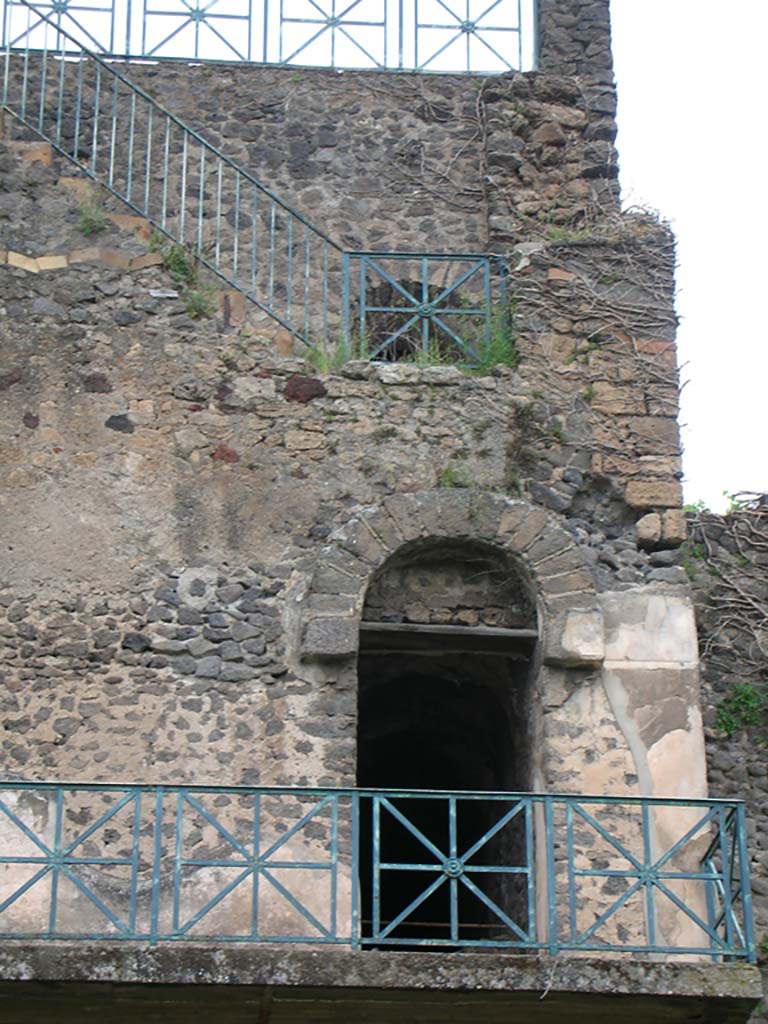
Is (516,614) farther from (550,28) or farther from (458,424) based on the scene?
(550,28)

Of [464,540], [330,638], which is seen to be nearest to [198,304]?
[464,540]

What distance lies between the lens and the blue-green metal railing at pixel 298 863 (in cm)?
962

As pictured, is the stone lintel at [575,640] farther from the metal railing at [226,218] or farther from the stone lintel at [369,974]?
the metal railing at [226,218]

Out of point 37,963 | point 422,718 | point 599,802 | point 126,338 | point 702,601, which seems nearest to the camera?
point 37,963

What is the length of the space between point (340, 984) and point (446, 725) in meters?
5.38

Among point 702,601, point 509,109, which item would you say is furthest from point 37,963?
point 509,109

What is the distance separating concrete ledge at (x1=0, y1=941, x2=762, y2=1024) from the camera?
8891 mm

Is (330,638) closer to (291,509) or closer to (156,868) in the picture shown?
(291,509)

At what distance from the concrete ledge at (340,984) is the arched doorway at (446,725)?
0.26m

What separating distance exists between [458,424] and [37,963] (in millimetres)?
4309

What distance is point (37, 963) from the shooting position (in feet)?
29.0

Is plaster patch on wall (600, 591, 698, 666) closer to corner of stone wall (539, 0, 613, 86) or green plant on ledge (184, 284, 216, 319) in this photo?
green plant on ledge (184, 284, 216, 319)

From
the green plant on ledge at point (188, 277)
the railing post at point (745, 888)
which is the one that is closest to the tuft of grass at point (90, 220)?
the green plant on ledge at point (188, 277)

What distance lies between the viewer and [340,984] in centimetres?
898
